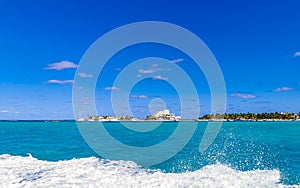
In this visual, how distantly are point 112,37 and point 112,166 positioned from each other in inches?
342

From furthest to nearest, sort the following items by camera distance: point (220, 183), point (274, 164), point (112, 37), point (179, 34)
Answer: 1. point (179, 34)
2. point (112, 37)
3. point (274, 164)
4. point (220, 183)

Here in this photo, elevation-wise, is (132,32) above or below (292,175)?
above

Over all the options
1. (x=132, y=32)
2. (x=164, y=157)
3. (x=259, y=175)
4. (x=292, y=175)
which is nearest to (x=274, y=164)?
(x=292, y=175)

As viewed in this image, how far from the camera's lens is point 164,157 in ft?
70.0

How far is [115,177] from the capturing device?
1321 centimetres

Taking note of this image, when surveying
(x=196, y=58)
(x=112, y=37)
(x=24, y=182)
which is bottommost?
(x=24, y=182)

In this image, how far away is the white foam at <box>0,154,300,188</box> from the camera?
1213 cm

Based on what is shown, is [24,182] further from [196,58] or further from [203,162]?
[196,58]

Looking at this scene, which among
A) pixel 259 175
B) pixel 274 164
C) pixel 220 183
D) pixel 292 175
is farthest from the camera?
pixel 274 164

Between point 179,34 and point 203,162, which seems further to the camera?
point 179,34

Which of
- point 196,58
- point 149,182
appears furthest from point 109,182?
point 196,58

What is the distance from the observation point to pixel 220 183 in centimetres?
1199

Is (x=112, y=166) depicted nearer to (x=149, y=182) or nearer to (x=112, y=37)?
(x=149, y=182)

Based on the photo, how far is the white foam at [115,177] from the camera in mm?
12133
